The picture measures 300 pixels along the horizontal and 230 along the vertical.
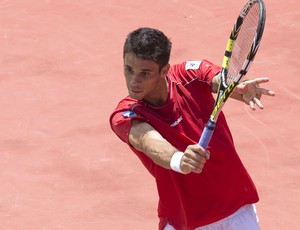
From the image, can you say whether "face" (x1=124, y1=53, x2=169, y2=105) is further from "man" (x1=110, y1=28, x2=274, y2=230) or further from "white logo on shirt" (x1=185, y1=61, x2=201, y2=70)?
"white logo on shirt" (x1=185, y1=61, x2=201, y2=70)

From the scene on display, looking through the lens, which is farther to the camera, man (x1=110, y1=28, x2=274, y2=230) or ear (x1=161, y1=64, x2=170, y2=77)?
ear (x1=161, y1=64, x2=170, y2=77)

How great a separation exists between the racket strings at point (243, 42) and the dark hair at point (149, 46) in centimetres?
47

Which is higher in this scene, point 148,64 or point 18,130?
point 148,64

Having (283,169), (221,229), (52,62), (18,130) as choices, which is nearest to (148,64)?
(221,229)

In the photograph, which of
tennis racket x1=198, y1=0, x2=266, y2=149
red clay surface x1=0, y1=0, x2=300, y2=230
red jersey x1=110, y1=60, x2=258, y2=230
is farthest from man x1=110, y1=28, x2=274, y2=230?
red clay surface x1=0, y1=0, x2=300, y2=230

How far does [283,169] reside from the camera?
30.8 ft

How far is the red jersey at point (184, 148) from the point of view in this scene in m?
5.87

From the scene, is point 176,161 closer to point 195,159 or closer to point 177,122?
point 195,159

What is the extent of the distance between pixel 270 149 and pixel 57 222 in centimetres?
254

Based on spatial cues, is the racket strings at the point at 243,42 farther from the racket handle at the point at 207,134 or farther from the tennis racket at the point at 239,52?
the racket handle at the point at 207,134

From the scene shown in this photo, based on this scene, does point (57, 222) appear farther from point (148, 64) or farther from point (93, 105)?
point (148, 64)

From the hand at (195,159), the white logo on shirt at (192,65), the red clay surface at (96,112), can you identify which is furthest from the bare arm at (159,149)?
the red clay surface at (96,112)

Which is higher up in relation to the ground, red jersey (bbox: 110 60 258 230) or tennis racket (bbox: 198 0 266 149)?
tennis racket (bbox: 198 0 266 149)

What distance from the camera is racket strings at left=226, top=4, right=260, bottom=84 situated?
5.95m
